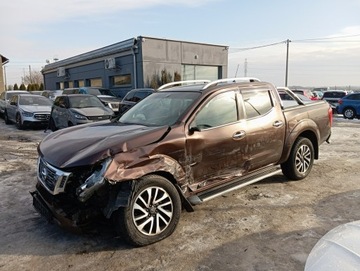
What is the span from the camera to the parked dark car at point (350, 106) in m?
17.5

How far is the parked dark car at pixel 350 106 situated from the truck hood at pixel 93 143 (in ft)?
54.9

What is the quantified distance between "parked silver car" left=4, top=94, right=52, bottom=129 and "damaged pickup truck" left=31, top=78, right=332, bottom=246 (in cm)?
925

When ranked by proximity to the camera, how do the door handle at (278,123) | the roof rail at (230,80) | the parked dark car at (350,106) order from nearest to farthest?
the roof rail at (230,80), the door handle at (278,123), the parked dark car at (350,106)

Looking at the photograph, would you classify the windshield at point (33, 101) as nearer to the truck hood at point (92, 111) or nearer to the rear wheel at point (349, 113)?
the truck hood at point (92, 111)

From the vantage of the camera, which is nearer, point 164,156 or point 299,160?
point 164,156

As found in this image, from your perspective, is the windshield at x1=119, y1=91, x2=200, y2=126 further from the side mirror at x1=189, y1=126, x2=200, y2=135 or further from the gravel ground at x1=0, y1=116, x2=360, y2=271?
the gravel ground at x1=0, y1=116, x2=360, y2=271

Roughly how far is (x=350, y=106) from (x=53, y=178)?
59.0 ft

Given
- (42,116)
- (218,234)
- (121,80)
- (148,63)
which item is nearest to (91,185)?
(218,234)

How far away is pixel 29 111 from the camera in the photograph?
13.0m

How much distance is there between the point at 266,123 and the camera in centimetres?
493

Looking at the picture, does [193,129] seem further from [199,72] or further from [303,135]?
[199,72]

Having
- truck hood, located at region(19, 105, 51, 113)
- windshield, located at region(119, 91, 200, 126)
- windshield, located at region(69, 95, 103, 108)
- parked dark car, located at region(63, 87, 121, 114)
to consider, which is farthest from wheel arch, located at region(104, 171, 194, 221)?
parked dark car, located at region(63, 87, 121, 114)

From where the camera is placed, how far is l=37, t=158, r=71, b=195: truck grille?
135 inches

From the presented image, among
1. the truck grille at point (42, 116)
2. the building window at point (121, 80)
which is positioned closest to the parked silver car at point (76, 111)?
the truck grille at point (42, 116)
